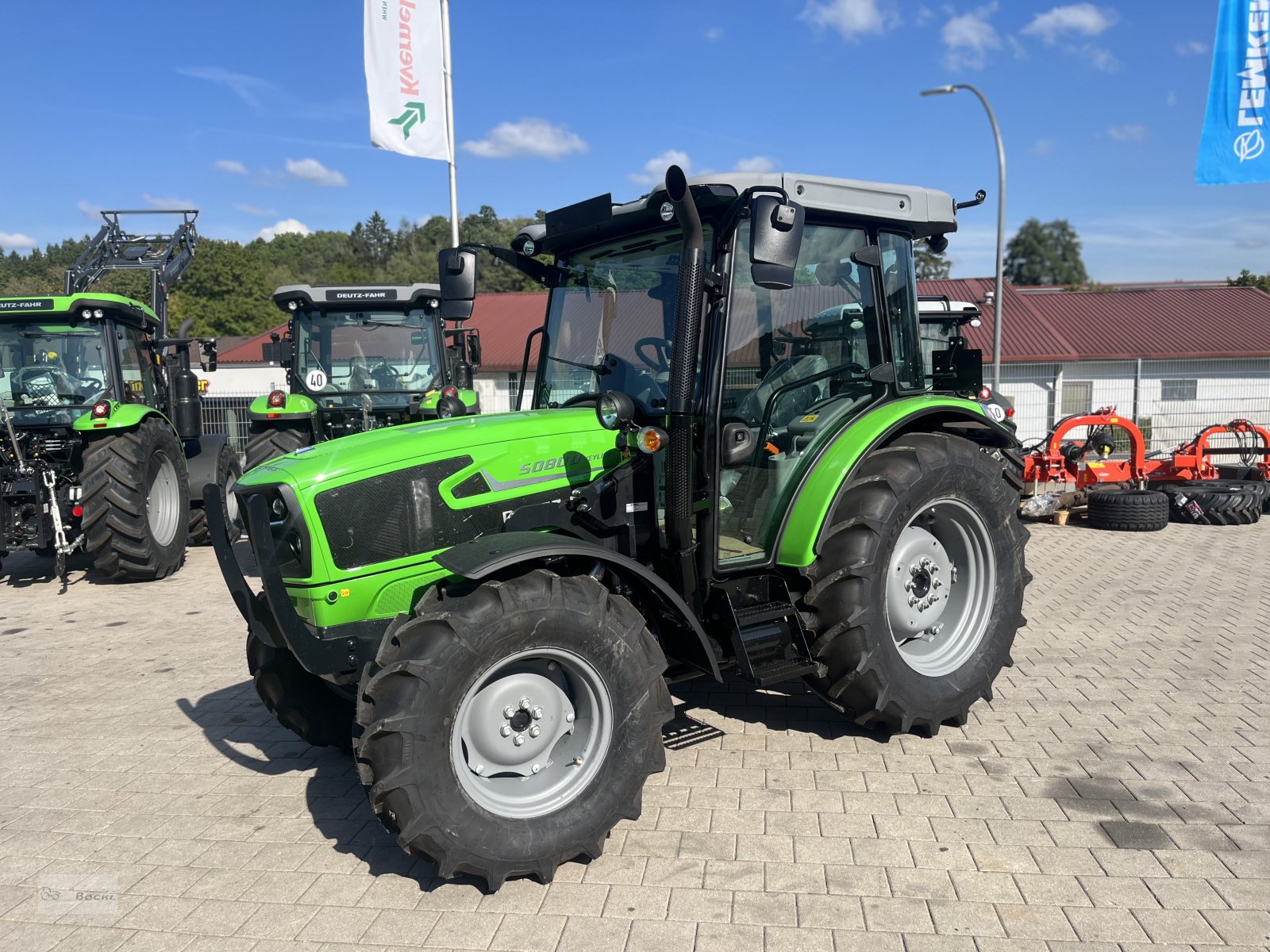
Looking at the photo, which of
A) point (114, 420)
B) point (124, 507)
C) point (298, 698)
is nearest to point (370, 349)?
point (114, 420)

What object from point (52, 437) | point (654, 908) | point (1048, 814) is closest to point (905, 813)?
point (1048, 814)

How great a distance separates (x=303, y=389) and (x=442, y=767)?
27.2 ft

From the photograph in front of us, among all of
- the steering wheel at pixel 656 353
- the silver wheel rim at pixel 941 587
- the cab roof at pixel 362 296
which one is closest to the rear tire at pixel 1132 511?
the silver wheel rim at pixel 941 587

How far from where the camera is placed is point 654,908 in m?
3.02

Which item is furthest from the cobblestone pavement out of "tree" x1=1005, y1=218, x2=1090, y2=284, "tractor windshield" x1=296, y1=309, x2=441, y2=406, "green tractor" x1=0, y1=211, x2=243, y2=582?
"tree" x1=1005, y1=218, x2=1090, y2=284

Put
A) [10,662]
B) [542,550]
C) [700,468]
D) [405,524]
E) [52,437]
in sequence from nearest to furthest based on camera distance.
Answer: [542,550]
[405,524]
[700,468]
[10,662]
[52,437]

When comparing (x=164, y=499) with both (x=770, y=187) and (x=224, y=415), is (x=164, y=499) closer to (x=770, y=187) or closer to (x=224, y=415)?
(x=770, y=187)

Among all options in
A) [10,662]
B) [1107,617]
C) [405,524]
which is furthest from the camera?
[1107,617]

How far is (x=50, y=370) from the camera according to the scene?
28.7 ft

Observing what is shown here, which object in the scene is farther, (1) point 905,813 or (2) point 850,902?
(1) point 905,813

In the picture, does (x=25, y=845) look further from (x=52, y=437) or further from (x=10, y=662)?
(x=52, y=437)

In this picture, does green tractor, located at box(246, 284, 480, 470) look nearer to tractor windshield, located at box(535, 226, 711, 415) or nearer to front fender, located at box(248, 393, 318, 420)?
front fender, located at box(248, 393, 318, 420)

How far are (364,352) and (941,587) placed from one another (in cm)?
776

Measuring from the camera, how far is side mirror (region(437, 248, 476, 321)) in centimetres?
431
